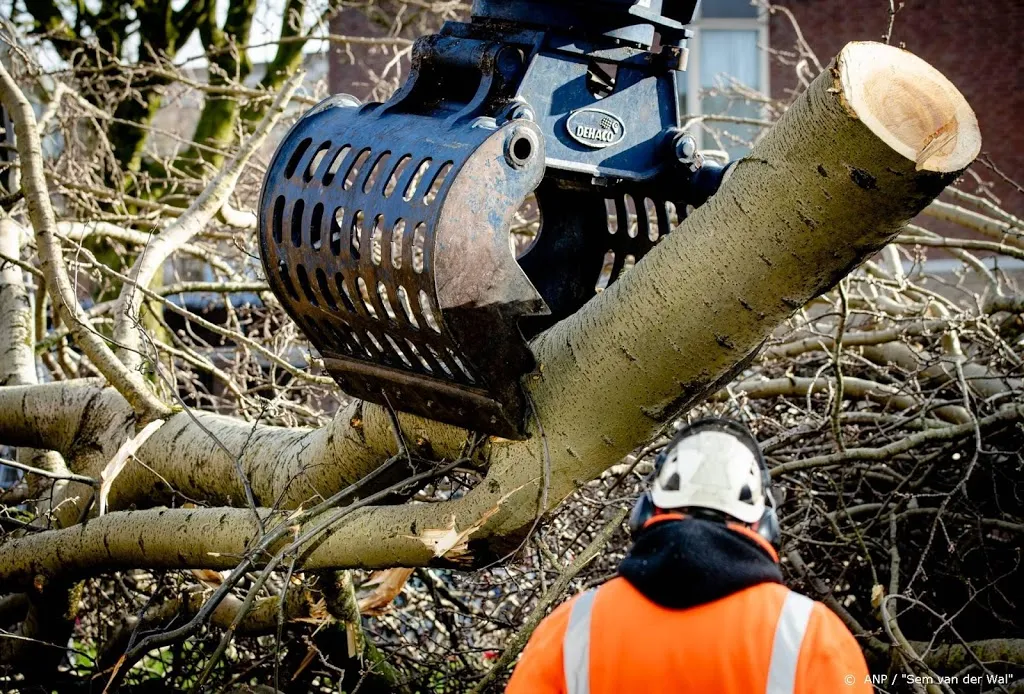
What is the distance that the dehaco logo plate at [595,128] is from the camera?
2.87 m

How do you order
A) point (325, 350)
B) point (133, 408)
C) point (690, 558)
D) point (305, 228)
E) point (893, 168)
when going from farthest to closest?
point (133, 408)
point (325, 350)
point (305, 228)
point (690, 558)
point (893, 168)

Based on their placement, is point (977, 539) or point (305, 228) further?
point (977, 539)

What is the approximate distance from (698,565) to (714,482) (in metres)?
0.22

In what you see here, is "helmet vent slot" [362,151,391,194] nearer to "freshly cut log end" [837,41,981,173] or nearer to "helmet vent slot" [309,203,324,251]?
"helmet vent slot" [309,203,324,251]

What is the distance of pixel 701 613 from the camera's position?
7.38 ft

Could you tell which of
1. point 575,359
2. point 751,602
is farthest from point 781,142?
point 751,602

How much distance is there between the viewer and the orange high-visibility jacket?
2166 mm

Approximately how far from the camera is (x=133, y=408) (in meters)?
3.93

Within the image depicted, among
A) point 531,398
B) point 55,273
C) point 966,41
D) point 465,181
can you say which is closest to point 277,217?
point 465,181

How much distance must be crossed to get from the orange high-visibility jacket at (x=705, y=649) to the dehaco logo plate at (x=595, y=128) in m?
1.13

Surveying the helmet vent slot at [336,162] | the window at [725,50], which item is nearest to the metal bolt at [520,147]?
the helmet vent slot at [336,162]

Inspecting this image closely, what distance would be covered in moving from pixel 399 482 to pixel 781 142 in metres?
1.54

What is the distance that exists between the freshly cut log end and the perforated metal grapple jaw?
0.78m

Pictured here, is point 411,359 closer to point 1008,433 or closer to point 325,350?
point 325,350
